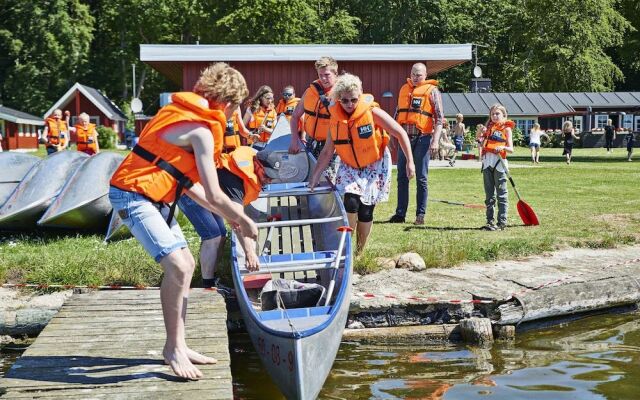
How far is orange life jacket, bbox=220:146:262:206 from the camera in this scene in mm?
7711

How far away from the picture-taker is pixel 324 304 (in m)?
7.05

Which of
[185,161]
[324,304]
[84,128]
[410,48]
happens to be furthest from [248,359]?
[410,48]

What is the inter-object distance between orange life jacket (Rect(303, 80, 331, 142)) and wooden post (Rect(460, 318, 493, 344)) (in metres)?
2.81

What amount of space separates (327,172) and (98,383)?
202 inches

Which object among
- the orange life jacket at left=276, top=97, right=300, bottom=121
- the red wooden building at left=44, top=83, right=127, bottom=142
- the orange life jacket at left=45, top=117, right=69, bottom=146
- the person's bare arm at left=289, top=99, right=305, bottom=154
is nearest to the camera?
the person's bare arm at left=289, top=99, right=305, bottom=154

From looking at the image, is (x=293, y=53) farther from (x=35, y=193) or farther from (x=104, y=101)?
(x=104, y=101)

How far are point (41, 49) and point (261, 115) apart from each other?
155 ft

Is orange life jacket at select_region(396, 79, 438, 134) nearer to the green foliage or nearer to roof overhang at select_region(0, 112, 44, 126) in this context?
the green foliage

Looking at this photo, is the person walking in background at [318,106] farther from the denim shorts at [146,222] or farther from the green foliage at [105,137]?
the green foliage at [105,137]

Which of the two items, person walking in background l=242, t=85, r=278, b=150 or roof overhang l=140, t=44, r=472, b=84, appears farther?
roof overhang l=140, t=44, r=472, b=84

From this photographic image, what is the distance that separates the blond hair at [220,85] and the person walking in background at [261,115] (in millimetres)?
8979

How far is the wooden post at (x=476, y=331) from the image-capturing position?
26.7ft

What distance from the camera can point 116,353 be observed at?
5.87m

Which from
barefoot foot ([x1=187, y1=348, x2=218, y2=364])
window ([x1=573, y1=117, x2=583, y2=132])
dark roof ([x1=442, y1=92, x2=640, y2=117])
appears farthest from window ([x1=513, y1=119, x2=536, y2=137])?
barefoot foot ([x1=187, y1=348, x2=218, y2=364])
